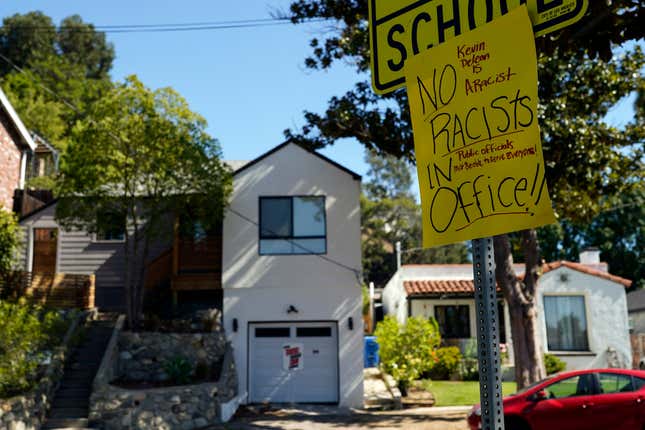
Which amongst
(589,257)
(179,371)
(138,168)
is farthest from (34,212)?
(589,257)

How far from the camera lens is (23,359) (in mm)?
14234

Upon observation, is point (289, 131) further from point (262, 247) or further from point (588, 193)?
point (588, 193)

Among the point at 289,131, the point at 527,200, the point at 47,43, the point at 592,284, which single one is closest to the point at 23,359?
the point at 289,131

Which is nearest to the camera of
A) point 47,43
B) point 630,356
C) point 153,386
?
point 153,386

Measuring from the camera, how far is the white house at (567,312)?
22594 millimetres

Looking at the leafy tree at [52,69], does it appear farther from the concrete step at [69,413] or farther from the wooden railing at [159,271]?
the concrete step at [69,413]

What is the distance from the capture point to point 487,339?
87.0 inches

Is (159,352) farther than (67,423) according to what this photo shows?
Yes

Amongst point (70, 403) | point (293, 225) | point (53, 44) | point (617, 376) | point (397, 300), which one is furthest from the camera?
point (53, 44)

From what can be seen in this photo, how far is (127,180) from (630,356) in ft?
63.5

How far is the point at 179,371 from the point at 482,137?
15.6 meters

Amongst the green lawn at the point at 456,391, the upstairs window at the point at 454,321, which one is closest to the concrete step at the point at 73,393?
the green lawn at the point at 456,391

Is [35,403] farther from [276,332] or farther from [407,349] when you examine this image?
[407,349]

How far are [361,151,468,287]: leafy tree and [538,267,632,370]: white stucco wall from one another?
66.5 feet
